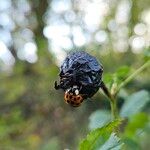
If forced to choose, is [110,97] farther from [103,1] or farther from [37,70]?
[103,1]

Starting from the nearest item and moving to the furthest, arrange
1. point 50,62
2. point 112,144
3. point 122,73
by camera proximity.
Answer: point 112,144 < point 122,73 < point 50,62

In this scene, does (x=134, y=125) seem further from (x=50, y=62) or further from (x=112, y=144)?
(x=50, y=62)

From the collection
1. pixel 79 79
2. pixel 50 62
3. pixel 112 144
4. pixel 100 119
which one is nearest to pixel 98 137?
pixel 112 144

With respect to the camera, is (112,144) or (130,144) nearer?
(112,144)

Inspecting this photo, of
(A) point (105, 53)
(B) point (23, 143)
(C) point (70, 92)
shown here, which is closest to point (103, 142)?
(C) point (70, 92)

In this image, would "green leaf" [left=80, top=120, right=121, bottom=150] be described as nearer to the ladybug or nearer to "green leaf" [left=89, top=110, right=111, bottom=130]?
the ladybug

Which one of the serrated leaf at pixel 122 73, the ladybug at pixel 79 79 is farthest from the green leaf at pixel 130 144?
the ladybug at pixel 79 79

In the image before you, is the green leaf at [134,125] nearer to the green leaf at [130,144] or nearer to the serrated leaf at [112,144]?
the green leaf at [130,144]

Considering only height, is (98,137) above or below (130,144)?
below
